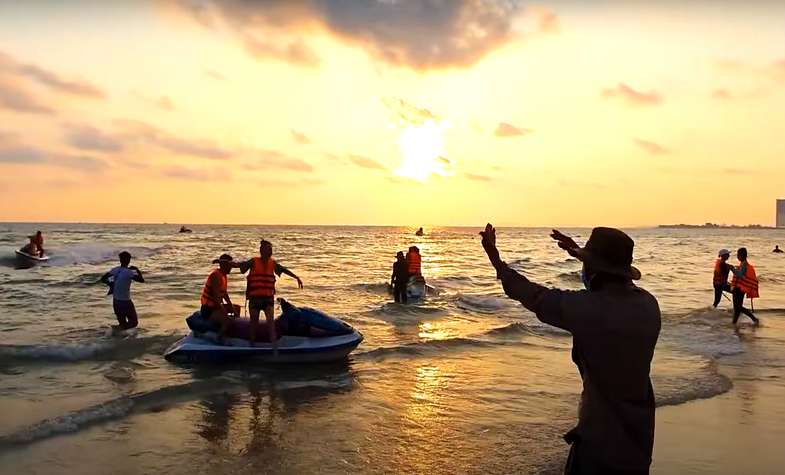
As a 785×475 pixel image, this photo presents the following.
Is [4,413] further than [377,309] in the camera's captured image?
No

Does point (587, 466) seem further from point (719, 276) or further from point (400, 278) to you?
point (400, 278)

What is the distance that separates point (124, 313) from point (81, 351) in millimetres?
1324

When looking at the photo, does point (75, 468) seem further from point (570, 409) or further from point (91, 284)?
point (91, 284)

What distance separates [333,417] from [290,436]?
97 cm

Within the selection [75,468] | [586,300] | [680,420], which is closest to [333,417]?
[75,468]

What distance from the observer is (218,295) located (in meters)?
11.2

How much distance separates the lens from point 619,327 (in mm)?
2828

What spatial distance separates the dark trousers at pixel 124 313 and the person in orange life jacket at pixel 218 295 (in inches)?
135

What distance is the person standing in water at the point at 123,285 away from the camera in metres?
13.4

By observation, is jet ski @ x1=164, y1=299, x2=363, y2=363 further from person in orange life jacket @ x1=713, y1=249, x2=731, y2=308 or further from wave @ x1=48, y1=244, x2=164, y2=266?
wave @ x1=48, y1=244, x2=164, y2=266

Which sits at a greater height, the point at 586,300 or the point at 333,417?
the point at 586,300

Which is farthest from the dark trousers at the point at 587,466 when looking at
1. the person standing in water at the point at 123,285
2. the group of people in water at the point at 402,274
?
the group of people in water at the point at 402,274

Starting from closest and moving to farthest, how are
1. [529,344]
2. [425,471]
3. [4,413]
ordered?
[425,471]
[4,413]
[529,344]

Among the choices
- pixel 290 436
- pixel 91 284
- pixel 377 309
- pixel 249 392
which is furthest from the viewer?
pixel 91 284
